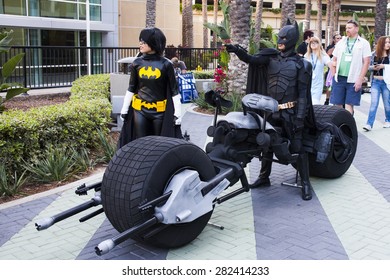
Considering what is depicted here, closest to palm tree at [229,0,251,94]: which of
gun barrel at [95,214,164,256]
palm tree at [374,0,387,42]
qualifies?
gun barrel at [95,214,164,256]

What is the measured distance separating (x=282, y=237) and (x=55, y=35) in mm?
20681

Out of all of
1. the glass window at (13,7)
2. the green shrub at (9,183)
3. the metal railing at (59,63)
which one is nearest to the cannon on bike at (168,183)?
the green shrub at (9,183)

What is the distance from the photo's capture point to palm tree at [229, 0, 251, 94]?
40.9 ft

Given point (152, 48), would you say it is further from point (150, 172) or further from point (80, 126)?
point (80, 126)

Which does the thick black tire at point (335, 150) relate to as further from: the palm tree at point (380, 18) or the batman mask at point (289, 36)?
the palm tree at point (380, 18)

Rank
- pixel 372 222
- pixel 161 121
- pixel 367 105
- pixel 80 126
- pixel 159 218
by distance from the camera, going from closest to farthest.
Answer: pixel 159 218 < pixel 372 222 < pixel 161 121 < pixel 80 126 < pixel 367 105

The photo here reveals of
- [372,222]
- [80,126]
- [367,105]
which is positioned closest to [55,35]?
[367,105]

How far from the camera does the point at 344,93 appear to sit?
9.73 metres

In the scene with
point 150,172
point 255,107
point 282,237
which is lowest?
point 282,237

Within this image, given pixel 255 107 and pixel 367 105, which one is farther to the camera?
pixel 367 105

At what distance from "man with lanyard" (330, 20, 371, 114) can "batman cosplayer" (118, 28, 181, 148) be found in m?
4.84

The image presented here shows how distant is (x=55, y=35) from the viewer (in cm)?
2322

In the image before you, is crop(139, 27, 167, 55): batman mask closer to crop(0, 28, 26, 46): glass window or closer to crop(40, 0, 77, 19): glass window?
crop(0, 28, 26, 46): glass window

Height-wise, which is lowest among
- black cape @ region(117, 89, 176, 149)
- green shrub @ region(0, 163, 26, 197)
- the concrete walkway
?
the concrete walkway
